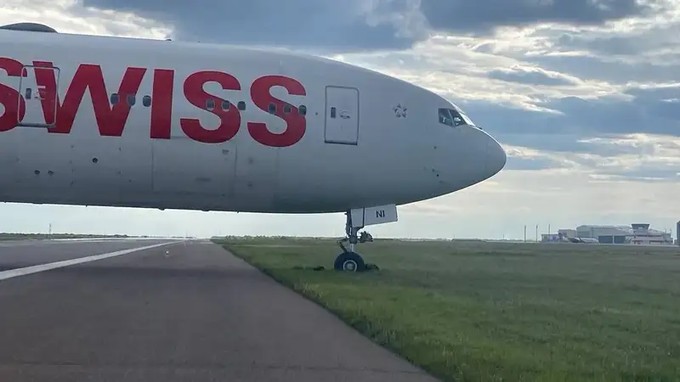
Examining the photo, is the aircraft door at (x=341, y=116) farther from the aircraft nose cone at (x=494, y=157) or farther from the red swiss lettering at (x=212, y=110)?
the aircraft nose cone at (x=494, y=157)

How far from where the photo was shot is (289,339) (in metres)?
11.1

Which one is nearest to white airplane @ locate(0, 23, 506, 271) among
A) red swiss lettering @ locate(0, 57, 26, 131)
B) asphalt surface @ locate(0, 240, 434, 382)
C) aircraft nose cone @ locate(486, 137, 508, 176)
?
red swiss lettering @ locate(0, 57, 26, 131)

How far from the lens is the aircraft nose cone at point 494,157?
26.7m

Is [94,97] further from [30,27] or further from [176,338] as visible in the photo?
[176,338]

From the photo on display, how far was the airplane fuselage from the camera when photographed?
73.8 ft

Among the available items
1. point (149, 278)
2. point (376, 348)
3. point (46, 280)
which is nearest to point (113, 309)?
point (376, 348)

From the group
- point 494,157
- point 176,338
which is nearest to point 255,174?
point 494,157

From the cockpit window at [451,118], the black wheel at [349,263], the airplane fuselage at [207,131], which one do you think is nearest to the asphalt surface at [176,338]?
the airplane fuselage at [207,131]

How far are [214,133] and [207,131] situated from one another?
0.19m

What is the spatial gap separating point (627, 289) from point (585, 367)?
14019mm

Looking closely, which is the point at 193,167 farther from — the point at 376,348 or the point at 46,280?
the point at 376,348

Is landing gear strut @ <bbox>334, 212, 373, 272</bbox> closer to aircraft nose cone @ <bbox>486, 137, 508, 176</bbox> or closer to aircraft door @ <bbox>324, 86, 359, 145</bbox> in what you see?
aircraft door @ <bbox>324, 86, 359, 145</bbox>

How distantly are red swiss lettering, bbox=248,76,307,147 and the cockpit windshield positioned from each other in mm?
4355

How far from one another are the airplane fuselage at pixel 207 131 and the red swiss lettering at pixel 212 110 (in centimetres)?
3
